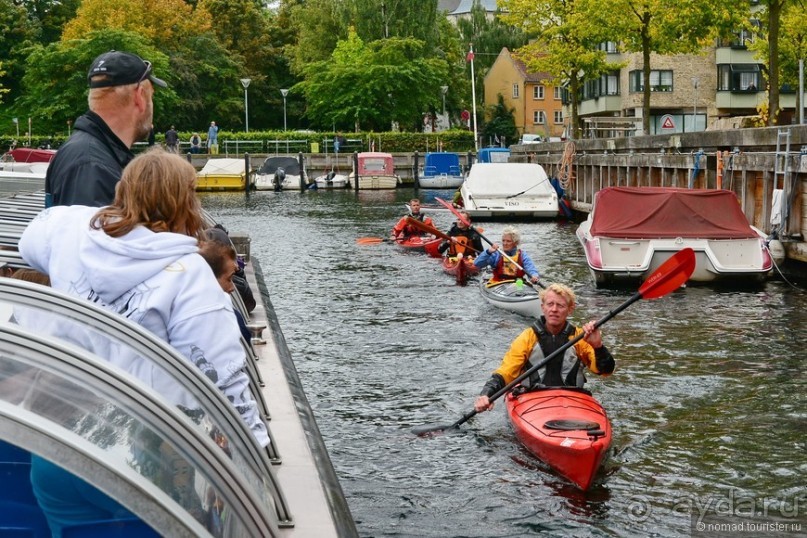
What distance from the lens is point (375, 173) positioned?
6134cm

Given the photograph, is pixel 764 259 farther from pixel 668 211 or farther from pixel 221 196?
pixel 221 196

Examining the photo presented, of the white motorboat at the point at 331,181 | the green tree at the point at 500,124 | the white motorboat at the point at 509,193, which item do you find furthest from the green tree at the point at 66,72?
the white motorboat at the point at 509,193

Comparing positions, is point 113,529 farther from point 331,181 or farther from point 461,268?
point 331,181

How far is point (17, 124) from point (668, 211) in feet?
184

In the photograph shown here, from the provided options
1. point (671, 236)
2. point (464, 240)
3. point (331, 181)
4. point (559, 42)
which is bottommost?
point (331, 181)

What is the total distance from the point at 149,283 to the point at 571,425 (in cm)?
595

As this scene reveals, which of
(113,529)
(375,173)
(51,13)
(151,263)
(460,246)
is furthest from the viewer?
(51,13)

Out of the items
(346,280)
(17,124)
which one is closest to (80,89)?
(17,124)

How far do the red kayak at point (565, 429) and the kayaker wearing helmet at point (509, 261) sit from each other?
8.23 meters

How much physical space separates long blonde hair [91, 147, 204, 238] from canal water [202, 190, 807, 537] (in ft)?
15.8

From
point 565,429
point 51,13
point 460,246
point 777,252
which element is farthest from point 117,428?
point 51,13

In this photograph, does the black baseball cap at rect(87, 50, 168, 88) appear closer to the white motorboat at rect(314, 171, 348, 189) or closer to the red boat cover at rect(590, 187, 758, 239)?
the red boat cover at rect(590, 187, 758, 239)

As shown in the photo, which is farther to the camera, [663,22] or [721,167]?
[663,22]

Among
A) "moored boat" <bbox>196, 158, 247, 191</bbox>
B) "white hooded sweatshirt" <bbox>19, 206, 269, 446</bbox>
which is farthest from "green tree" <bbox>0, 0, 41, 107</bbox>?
"white hooded sweatshirt" <bbox>19, 206, 269, 446</bbox>
